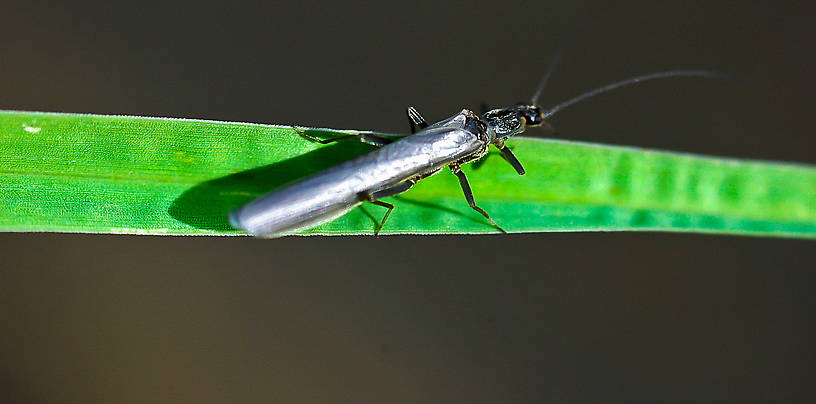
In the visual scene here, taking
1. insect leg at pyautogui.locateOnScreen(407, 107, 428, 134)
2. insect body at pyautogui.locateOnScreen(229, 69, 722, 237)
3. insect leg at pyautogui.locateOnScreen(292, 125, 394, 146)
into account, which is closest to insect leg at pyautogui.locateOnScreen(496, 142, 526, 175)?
insect body at pyautogui.locateOnScreen(229, 69, 722, 237)

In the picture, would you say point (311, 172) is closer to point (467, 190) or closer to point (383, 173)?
point (383, 173)

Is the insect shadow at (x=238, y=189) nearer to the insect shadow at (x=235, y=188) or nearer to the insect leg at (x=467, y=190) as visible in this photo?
the insect shadow at (x=235, y=188)

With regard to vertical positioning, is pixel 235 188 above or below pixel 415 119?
below

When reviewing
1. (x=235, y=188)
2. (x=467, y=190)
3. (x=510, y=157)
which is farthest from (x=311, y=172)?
(x=510, y=157)

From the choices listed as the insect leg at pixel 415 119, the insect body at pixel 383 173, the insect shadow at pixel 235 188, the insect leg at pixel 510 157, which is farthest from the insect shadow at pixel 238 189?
the insect leg at pixel 415 119

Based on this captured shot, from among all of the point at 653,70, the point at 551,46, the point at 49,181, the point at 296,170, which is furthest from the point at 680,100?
the point at 49,181

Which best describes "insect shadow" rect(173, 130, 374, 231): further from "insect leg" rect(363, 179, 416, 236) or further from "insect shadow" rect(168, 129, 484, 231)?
"insect leg" rect(363, 179, 416, 236)

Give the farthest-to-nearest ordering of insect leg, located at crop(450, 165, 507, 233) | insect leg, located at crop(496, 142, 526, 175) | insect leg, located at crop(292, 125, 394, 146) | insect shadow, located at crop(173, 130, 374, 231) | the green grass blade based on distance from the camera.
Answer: insect leg, located at crop(496, 142, 526, 175) → insect leg, located at crop(450, 165, 507, 233) → insect leg, located at crop(292, 125, 394, 146) → insect shadow, located at crop(173, 130, 374, 231) → the green grass blade

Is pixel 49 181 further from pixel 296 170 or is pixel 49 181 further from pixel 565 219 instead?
pixel 565 219
